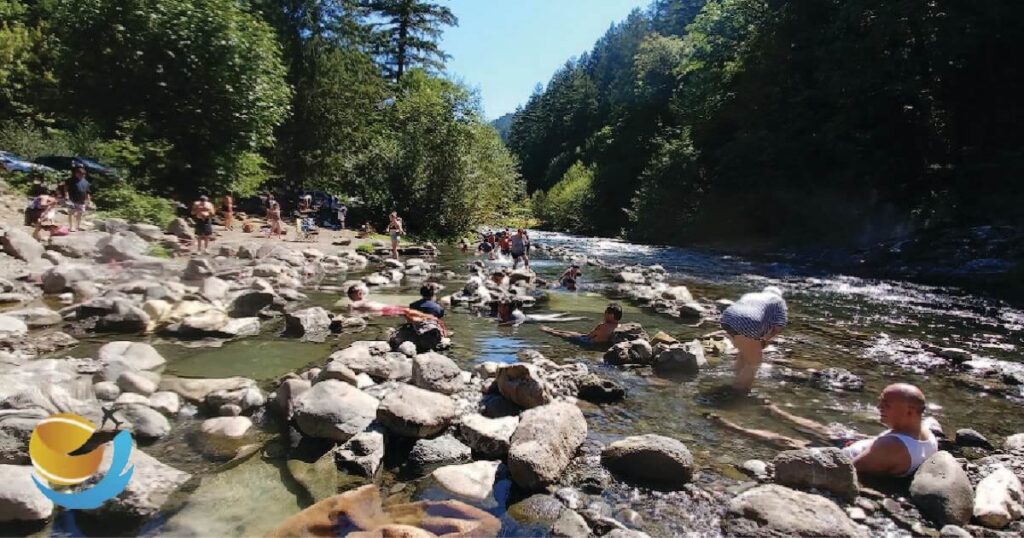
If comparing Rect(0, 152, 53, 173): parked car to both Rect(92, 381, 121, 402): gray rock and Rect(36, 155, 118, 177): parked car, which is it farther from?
Rect(92, 381, 121, 402): gray rock

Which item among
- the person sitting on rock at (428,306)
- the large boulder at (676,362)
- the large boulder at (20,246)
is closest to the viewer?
the large boulder at (676,362)

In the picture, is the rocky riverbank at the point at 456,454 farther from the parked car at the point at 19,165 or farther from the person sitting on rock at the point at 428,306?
the parked car at the point at 19,165

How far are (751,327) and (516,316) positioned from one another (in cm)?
509

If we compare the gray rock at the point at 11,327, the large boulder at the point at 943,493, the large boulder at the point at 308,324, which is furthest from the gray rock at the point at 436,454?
the gray rock at the point at 11,327

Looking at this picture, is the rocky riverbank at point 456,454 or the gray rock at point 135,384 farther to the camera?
the gray rock at point 135,384

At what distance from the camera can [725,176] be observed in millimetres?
35094

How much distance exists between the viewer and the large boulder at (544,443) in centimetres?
434

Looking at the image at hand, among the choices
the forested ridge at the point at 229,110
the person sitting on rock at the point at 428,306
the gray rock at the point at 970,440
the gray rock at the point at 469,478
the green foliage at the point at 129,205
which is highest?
the forested ridge at the point at 229,110

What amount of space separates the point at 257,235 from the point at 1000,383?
2187 centimetres

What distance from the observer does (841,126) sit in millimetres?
27547

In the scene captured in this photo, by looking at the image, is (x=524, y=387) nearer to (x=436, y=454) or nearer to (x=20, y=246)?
(x=436, y=454)

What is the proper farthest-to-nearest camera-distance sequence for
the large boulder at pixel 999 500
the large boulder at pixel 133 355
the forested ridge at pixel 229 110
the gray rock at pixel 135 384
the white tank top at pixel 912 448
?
the forested ridge at pixel 229 110, the large boulder at pixel 133 355, the gray rock at pixel 135 384, the white tank top at pixel 912 448, the large boulder at pixel 999 500

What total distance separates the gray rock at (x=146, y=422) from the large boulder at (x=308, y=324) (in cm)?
374

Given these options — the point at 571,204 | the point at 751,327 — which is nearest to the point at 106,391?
the point at 751,327
